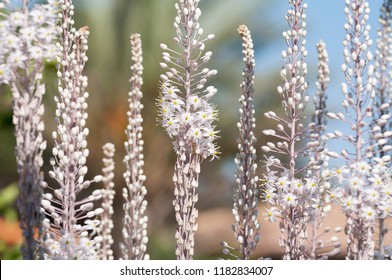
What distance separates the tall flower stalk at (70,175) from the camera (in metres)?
3.36

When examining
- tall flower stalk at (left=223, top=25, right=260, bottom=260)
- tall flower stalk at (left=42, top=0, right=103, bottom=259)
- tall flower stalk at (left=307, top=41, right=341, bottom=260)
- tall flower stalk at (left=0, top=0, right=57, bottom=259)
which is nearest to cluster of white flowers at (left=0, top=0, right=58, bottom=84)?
tall flower stalk at (left=0, top=0, right=57, bottom=259)

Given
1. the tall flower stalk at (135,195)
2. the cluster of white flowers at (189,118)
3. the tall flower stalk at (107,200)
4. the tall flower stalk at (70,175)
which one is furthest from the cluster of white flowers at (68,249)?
the cluster of white flowers at (189,118)

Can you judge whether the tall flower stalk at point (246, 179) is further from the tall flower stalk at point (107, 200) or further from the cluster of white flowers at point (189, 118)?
the tall flower stalk at point (107, 200)

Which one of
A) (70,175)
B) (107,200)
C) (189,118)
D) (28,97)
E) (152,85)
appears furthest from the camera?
(152,85)

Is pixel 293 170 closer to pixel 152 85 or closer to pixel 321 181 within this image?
pixel 321 181

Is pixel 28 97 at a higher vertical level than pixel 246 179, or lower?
higher

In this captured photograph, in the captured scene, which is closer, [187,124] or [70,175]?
[70,175]

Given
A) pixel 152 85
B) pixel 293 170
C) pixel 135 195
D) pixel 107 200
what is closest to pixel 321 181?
pixel 293 170

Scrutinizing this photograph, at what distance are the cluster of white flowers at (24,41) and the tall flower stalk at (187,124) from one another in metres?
0.87

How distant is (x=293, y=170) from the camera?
3795 mm

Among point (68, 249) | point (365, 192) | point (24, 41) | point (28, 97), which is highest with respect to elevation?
point (24, 41)

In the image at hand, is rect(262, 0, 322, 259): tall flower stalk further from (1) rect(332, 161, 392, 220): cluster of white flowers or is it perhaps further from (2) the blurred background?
(2) the blurred background

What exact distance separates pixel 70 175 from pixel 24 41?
0.81 metres
